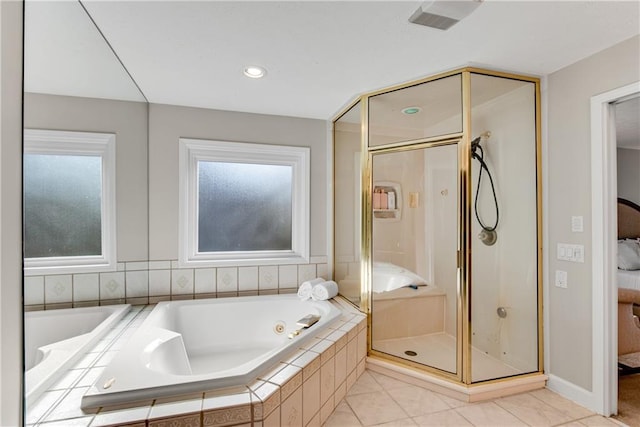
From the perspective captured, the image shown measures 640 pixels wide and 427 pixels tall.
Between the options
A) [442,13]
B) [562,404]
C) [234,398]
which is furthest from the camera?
[562,404]

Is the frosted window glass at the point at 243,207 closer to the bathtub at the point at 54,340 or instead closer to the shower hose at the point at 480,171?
the bathtub at the point at 54,340

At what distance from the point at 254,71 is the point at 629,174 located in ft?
13.8

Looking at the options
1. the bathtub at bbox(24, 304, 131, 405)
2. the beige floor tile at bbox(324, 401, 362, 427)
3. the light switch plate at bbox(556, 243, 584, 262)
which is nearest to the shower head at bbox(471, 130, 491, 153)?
the light switch plate at bbox(556, 243, 584, 262)

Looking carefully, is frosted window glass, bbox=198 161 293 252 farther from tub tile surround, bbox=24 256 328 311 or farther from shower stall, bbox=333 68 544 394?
shower stall, bbox=333 68 544 394

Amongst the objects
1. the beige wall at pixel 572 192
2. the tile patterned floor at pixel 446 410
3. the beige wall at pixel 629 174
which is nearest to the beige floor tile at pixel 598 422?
the tile patterned floor at pixel 446 410

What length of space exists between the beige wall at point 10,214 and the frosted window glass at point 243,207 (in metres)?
1.82

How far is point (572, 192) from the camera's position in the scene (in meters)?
1.95

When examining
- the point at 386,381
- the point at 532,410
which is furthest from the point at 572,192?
the point at 386,381

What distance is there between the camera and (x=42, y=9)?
1.18 m

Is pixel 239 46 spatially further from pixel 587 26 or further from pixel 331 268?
pixel 331 268

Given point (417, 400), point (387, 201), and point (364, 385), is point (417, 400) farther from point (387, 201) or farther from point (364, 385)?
point (387, 201)

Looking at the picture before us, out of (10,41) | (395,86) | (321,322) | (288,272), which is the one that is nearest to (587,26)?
(395,86)

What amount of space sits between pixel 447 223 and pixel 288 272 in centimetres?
150

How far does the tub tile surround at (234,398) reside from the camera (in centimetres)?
114
